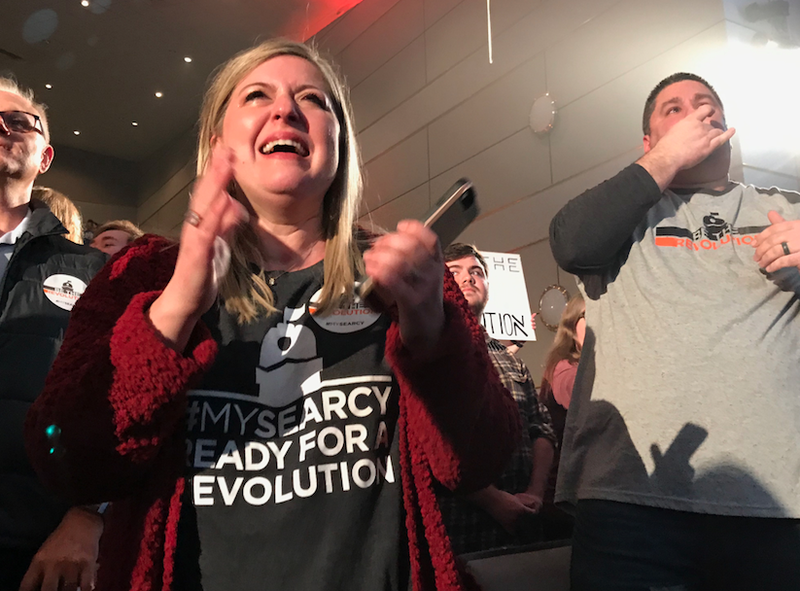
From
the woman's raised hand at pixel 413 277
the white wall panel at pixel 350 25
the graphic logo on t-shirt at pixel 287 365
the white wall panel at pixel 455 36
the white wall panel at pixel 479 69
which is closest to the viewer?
the woman's raised hand at pixel 413 277

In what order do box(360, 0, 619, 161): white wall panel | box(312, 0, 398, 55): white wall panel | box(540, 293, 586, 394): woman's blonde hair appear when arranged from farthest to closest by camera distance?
box(312, 0, 398, 55): white wall panel < box(360, 0, 619, 161): white wall panel < box(540, 293, 586, 394): woman's blonde hair

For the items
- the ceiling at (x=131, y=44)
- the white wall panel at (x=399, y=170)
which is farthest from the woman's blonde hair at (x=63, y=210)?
the ceiling at (x=131, y=44)

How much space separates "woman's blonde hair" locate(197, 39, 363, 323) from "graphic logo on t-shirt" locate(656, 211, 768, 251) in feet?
2.32

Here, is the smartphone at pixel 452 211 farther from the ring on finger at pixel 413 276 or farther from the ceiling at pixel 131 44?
the ceiling at pixel 131 44

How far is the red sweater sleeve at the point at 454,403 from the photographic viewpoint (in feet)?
2.33

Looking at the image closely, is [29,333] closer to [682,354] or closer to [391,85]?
[682,354]

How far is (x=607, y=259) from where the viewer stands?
1.35m

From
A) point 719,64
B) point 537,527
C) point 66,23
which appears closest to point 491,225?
point 719,64

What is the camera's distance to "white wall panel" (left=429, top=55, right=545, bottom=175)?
3.96 m

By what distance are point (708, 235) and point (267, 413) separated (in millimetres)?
1041

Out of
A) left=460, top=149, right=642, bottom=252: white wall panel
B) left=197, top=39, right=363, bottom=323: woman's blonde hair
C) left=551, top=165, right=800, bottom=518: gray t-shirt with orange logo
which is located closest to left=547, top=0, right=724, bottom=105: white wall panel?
left=460, top=149, right=642, bottom=252: white wall panel

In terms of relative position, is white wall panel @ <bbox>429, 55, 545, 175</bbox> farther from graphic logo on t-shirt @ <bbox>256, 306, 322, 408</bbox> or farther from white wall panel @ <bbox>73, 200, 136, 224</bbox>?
white wall panel @ <bbox>73, 200, 136, 224</bbox>

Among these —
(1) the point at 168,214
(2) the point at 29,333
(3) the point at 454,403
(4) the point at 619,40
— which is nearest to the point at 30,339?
(2) the point at 29,333

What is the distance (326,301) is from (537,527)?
1.30 m
